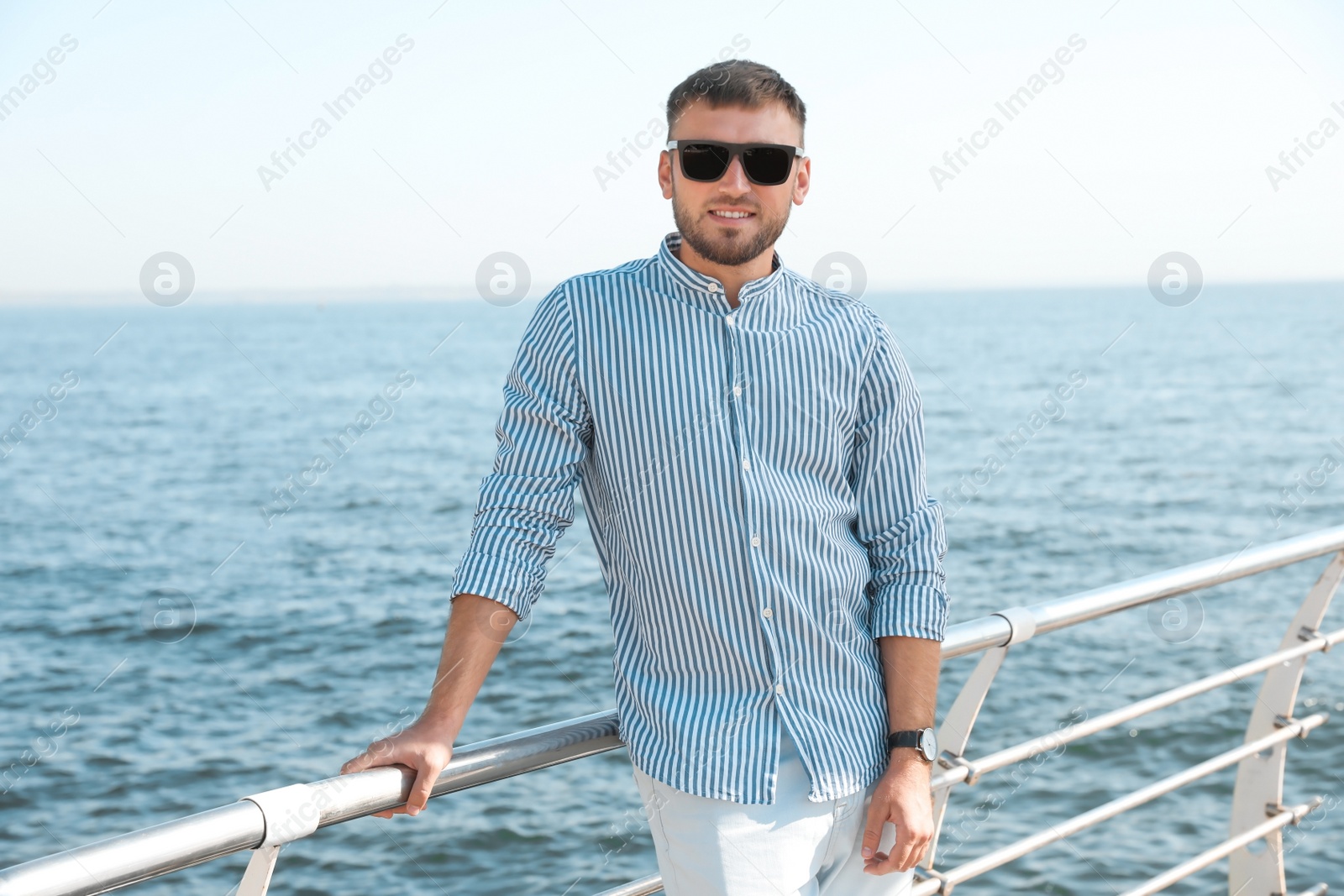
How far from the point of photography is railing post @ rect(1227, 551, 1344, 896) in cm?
259

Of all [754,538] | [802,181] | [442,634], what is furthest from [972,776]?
[442,634]

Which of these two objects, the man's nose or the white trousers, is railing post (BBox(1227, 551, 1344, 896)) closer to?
the white trousers

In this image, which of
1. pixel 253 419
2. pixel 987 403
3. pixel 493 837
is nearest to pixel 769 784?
pixel 493 837

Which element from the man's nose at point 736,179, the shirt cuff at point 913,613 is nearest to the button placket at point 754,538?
the shirt cuff at point 913,613

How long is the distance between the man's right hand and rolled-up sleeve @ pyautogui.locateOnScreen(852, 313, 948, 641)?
0.70 m

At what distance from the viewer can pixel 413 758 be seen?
144 cm

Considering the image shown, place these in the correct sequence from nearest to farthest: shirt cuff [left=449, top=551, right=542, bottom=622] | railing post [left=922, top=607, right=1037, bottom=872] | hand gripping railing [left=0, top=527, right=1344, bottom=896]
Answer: hand gripping railing [left=0, top=527, right=1344, bottom=896]
shirt cuff [left=449, top=551, right=542, bottom=622]
railing post [left=922, top=607, right=1037, bottom=872]

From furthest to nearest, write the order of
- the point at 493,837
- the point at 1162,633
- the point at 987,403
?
the point at 987,403, the point at 1162,633, the point at 493,837

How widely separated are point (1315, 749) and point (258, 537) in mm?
15987

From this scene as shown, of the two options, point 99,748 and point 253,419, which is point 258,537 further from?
point 253,419

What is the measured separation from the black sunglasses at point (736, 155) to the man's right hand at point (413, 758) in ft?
2.87

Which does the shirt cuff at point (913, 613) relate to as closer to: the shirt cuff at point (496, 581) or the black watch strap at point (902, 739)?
the black watch strap at point (902, 739)

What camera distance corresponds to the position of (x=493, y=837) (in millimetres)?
8344

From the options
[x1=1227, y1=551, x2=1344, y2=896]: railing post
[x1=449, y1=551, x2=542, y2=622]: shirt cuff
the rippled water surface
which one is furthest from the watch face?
the rippled water surface
